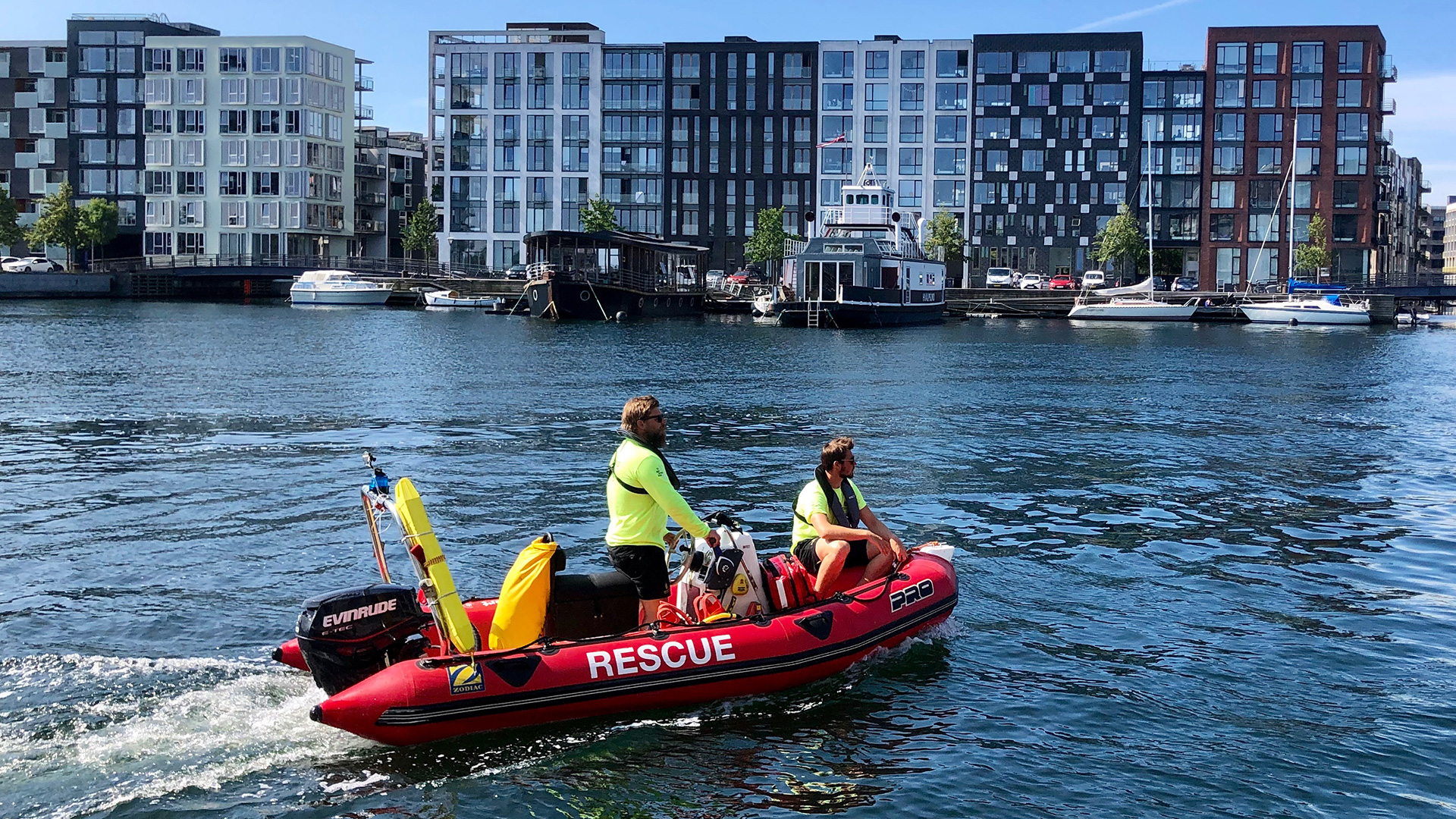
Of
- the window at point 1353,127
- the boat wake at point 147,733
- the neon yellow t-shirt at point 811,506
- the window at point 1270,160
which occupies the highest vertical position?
the window at point 1353,127

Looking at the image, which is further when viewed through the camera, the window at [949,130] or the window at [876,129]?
the window at [876,129]

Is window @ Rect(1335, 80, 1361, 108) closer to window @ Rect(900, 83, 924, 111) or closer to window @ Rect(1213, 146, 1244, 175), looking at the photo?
window @ Rect(1213, 146, 1244, 175)

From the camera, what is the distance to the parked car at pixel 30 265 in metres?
102

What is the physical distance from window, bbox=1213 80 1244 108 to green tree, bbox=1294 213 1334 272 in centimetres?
1085

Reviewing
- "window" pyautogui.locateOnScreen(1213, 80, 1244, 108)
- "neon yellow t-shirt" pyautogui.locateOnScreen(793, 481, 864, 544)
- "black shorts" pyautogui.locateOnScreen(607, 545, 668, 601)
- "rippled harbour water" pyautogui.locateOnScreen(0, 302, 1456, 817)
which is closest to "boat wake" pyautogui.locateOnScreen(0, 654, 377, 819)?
"rippled harbour water" pyautogui.locateOnScreen(0, 302, 1456, 817)

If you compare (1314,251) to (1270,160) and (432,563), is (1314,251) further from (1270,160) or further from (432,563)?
(432,563)

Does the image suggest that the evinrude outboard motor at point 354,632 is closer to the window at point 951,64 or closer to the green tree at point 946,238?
the green tree at point 946,238

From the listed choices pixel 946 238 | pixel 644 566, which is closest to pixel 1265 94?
pixel 946 238

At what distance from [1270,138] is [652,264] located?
53611mm

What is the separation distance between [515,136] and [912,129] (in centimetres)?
3335

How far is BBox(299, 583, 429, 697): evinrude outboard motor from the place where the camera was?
10.6 m

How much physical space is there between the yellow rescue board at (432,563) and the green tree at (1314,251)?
107 metres

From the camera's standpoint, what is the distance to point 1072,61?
114 meters

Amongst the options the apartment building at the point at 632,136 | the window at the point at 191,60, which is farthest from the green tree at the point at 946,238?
the window at the point at 191,60
